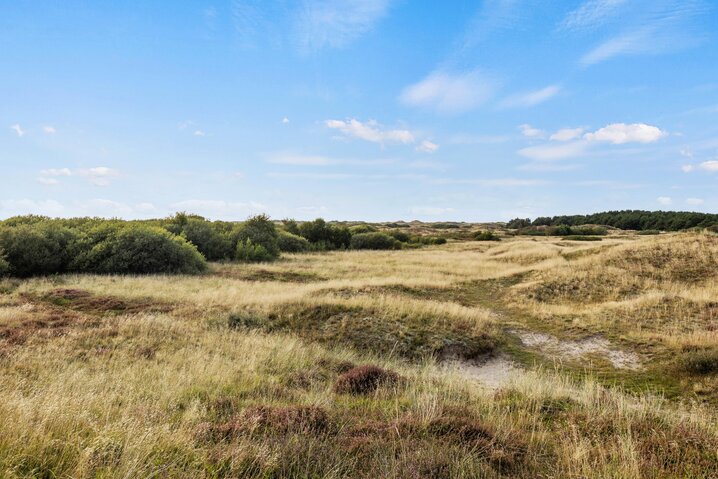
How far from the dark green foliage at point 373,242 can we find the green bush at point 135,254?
3459 cm

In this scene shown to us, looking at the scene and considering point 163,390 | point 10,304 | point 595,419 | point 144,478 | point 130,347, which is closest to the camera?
point 144,478

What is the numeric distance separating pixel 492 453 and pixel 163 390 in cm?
557

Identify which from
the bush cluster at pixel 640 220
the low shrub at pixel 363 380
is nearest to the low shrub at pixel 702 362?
the low shrub at pixel 363 380

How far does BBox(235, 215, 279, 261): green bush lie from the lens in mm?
42250

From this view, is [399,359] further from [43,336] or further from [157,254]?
[157,254]

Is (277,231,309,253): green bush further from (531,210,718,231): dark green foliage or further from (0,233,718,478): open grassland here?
(531,210,718,231): dark green foliage

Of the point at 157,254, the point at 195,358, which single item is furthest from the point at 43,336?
the point at 157,254

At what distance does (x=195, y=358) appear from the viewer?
33.3ft

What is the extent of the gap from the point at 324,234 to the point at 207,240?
24.4 metres

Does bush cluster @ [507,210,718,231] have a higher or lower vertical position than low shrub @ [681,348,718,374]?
higher

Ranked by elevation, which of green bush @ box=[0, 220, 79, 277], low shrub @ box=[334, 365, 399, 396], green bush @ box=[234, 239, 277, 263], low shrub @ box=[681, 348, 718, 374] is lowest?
low shrub @ box=[681, 348, 718, 374]

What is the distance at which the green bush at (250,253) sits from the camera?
41.6m

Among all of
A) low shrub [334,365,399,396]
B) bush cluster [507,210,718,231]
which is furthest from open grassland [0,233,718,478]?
bush cluster [507,210,718,231]

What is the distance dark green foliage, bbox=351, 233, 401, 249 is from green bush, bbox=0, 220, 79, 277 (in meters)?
40.5
